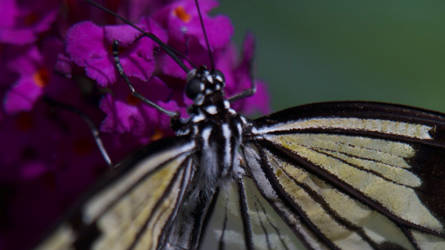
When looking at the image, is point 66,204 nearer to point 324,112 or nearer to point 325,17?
point 324,112

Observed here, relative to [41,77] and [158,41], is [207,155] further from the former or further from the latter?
[41,77]

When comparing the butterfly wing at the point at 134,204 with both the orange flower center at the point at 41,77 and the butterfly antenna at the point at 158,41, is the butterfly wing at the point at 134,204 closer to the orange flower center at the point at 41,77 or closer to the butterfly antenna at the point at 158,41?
the butterfly antenna at the point at 158,41

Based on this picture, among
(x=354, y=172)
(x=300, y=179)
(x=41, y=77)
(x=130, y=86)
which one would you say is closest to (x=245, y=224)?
(x=300, y=179)

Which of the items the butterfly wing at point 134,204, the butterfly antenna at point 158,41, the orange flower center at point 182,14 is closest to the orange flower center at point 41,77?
the butterfly antenna at point 158,41

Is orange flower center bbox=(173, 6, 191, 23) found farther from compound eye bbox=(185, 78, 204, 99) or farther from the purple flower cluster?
compound eye bbox=(185, 78, 204, 99)

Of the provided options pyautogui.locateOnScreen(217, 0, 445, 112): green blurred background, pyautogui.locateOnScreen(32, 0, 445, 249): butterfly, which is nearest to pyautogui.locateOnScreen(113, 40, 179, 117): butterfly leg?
pyautogui.locateOnScreen(32, 0, 445, 249): butterfly

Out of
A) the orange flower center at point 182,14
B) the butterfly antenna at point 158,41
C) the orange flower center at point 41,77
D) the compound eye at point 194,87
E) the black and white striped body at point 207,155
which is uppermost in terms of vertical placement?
the orange flower center at point 182,14
